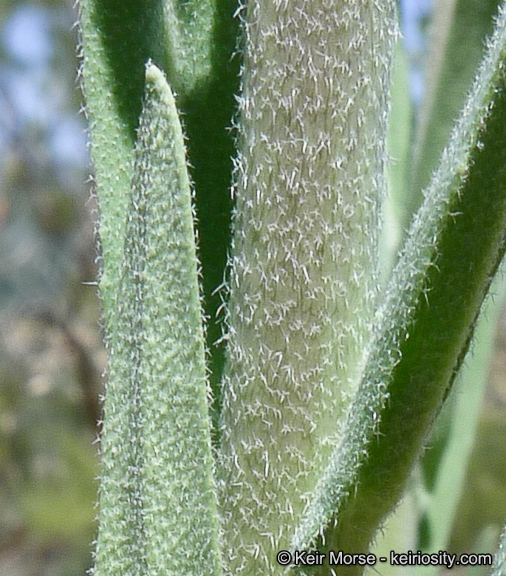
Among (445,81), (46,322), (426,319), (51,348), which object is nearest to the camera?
(426,319)

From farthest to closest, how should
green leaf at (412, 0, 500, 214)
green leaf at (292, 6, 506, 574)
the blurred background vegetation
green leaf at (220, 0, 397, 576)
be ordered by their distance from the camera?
the blurred background vegetation
green leaf at (412, 0, 500, 214)
green leaf at (220, 0, 397, 576)
green leaf at (292, 6, 506, 574)

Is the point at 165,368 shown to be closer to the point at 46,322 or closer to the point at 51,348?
the point at 46,322

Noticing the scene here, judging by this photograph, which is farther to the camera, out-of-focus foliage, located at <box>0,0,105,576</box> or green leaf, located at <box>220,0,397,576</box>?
out-of-focus foliage, located at <box>0,0,105,576</box>

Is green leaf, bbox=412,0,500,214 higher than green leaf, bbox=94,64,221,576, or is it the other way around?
green leaf, bbox=412,0,500,214

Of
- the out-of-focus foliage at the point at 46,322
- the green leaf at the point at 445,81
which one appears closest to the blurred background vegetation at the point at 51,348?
the out-of-focus foliage at the point at 46,322

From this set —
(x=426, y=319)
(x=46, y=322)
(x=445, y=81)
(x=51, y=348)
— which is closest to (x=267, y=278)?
(x=426, y=319)

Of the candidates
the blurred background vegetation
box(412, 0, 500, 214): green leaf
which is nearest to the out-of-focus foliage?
the blurred background vegetation

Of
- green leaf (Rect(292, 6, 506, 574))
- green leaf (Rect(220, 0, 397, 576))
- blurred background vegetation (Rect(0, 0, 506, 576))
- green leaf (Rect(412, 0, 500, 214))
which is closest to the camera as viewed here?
green leaf (Rect(292, 6, 506, 574))

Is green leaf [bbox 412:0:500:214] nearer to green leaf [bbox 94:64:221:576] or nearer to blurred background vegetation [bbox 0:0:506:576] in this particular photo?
green leaf [bbox 94:64:221:576]
